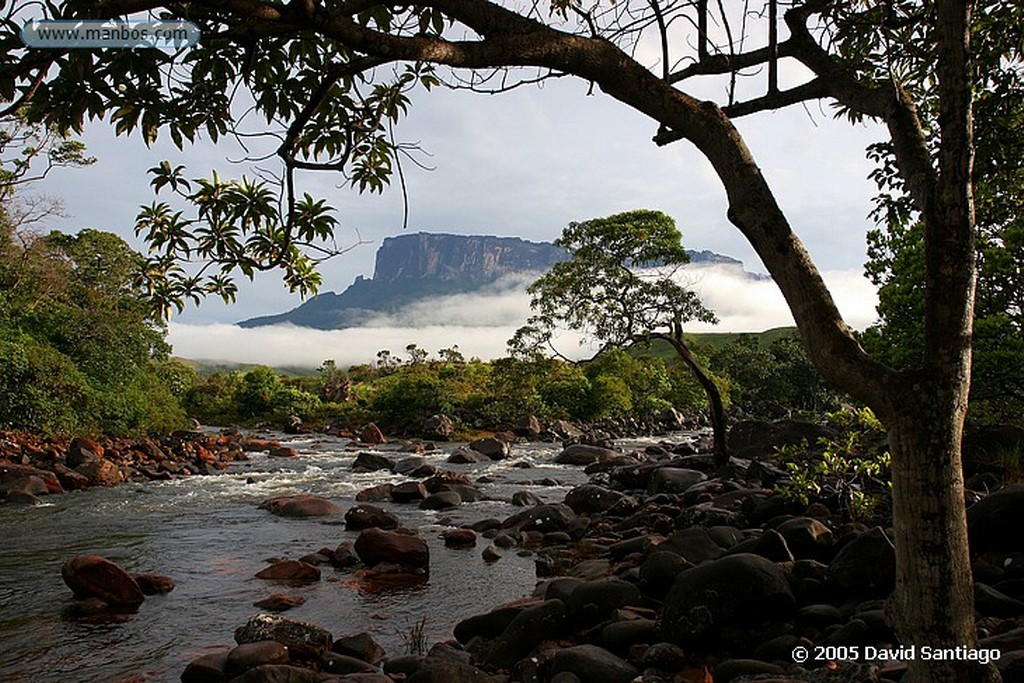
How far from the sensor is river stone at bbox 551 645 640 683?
5.32 m

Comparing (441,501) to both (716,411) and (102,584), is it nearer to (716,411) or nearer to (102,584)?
(716,411)

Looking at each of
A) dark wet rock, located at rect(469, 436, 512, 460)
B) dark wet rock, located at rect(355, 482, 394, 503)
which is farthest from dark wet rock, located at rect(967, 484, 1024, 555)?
dark wet rock, located at rect(469, 436, 512, 460)

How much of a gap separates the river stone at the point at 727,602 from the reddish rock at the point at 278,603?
505 centimetres

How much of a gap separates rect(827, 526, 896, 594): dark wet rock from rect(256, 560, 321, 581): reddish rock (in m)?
7.11

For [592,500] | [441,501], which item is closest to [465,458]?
[441,501]

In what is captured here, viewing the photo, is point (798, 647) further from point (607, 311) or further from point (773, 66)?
point (607, 311)

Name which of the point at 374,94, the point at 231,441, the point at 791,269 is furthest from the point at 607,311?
the point at 231,441

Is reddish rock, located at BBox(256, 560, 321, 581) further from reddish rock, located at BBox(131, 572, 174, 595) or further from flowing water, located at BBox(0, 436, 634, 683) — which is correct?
reddish rock, located at BBox(131, 572, 174, 595)

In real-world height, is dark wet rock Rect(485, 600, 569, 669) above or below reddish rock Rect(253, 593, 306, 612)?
above

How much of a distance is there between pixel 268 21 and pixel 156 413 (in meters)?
29.3

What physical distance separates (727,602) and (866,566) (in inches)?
55.4

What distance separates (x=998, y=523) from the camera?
20.8ft

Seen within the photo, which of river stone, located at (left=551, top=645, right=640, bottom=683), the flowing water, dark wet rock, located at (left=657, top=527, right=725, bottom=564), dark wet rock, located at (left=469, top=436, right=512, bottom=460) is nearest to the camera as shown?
river stone, located at (left=551, top=645, right=640, bottom=683)

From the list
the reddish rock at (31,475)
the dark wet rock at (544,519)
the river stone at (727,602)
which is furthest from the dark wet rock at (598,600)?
the reddish rock at (31,475)
